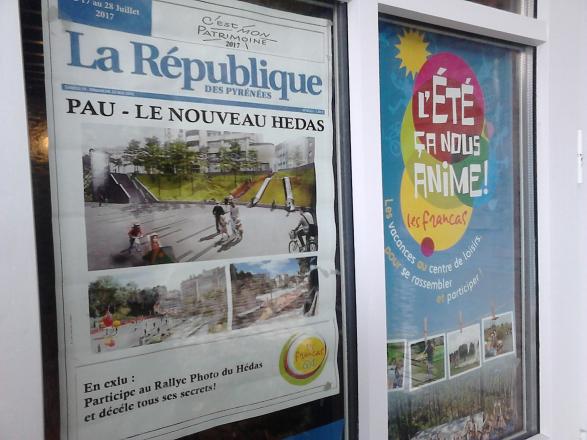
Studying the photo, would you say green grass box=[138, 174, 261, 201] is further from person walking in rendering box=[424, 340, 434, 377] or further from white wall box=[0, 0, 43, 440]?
person walking in rendering box=[424, 340, 434, 377]

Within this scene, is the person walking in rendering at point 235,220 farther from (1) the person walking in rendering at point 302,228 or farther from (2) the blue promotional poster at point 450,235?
(2) the blue promotional poster at point 450,235

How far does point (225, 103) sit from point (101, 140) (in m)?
0.25

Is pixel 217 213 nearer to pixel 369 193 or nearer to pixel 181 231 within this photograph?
pixel 181 231

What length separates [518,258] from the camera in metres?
1.29

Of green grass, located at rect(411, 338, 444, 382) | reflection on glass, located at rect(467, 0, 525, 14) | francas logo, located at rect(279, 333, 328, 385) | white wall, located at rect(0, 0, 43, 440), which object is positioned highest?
reflection on glass, located at rect(467, 0, 525, 14)

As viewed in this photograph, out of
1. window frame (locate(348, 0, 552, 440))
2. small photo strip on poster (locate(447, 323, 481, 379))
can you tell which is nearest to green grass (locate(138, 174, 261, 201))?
window frame (locate(348, 0, 552, 440))

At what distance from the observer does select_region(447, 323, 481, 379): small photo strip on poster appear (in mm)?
1191

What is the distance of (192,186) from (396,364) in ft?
2.16

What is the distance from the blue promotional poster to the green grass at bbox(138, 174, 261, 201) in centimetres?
39

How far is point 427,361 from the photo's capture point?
1150 mm

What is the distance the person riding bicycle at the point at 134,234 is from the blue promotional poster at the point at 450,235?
0.56 m

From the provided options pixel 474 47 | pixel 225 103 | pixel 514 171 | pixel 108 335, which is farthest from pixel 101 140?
pixel 514 171

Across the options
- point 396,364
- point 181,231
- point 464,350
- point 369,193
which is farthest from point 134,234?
point 464,350

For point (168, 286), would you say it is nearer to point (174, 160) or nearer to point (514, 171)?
point (174, 160)
